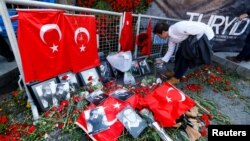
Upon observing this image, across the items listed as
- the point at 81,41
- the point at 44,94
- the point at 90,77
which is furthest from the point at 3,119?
the point at 81,41

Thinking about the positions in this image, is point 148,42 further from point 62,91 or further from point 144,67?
point 62,91

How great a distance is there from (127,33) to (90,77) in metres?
1.21

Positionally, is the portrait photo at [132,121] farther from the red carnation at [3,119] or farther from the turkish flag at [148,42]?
the turkish flag at [148,42]

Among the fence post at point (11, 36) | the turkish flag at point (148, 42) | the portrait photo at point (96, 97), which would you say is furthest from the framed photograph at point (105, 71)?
the fence post at point (11, 36)

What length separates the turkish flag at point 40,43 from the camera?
2227mm

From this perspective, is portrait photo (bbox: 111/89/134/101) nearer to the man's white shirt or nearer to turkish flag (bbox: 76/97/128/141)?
A: turkish flag (bbox: 76/97/128/141)

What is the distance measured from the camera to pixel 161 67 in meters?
4.33

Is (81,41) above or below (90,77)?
above

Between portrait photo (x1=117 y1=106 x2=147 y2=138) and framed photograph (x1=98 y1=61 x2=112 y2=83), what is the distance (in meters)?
1.19

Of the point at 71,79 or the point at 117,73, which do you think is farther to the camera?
the point at 117,73

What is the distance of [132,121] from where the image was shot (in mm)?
2371

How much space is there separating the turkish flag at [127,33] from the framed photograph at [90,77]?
34.5 inches

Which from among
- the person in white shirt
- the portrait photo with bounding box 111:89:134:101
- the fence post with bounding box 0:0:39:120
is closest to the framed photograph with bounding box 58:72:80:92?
the fence post with bounding box 0:0:39:120

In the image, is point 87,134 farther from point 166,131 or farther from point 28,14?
point 28,14
